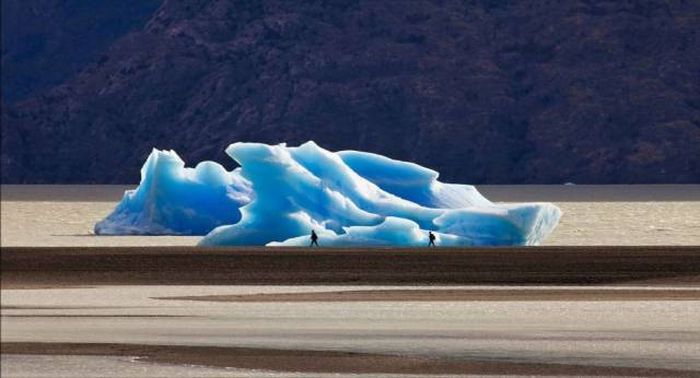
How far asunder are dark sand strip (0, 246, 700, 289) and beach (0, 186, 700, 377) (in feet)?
0.16

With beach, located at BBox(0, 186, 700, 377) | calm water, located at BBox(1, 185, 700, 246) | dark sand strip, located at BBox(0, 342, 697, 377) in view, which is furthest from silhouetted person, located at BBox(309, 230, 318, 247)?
dark sand strip, located at BBox(0, 342, 697, 377)

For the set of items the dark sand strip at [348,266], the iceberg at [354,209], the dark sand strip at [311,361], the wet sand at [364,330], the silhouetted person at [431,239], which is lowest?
the dark sand strip at [311,361]

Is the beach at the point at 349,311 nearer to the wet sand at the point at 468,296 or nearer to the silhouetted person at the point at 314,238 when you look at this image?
the wet sand at the point at 468,296

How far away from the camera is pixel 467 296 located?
33469 millimetres

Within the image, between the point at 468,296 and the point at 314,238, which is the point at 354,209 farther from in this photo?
the point at 468,296

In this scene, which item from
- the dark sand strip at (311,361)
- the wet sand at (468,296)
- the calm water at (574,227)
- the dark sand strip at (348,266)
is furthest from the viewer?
the calm water at (574,227)

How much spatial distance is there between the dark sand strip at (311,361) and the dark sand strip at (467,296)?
26.4 feet

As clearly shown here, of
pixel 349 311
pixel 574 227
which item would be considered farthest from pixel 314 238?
pixel 574 227

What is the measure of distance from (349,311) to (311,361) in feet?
22.3

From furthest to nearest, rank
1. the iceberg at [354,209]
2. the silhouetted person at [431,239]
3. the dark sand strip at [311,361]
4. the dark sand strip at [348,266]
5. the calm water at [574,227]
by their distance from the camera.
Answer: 1. the calm water at [574,227]
2. the iceberg at [354,209]
3. the silhouetted person at [431,239]
4. the dark sand strip at [348,266]
5. the dark sand strip at [311,361]

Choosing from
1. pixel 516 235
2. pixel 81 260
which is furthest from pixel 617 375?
pixel 516 235

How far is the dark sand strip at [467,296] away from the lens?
107 ft

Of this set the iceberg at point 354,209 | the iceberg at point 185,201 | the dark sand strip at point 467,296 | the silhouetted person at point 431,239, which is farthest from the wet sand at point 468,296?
the iceberg at point 185,201

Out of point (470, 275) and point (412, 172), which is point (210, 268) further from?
point (412, 172)
